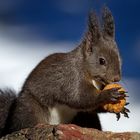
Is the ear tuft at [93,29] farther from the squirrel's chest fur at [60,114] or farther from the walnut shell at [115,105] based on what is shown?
the squirrel's chest fur at [60,114]

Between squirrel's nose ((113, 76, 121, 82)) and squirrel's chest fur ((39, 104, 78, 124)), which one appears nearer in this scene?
squirrel's nose ((113, 76, 121, 82))

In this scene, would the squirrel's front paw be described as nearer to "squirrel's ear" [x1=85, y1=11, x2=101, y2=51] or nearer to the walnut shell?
the walnut shell

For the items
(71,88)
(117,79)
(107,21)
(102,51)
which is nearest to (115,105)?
(117,79)

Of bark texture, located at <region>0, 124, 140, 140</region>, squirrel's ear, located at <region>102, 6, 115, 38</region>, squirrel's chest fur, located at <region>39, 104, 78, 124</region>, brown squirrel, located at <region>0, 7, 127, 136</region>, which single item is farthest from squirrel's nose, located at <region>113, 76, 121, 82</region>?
bark texture, located at <region>0, 124, 140, 140</region>

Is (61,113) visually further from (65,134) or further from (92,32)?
(65,134)

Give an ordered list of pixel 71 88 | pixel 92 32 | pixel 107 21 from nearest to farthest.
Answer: pixel 71 88 < pixel 92 32 < pixel 107 21

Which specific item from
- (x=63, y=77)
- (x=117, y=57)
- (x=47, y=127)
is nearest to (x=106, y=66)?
(x=117, y=57)

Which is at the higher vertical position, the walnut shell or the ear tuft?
the ear tuft

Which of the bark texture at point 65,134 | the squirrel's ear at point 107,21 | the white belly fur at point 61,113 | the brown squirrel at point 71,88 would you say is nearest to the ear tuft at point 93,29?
the brown squirrel at point 71,88

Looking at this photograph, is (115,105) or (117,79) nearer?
(115,105)
